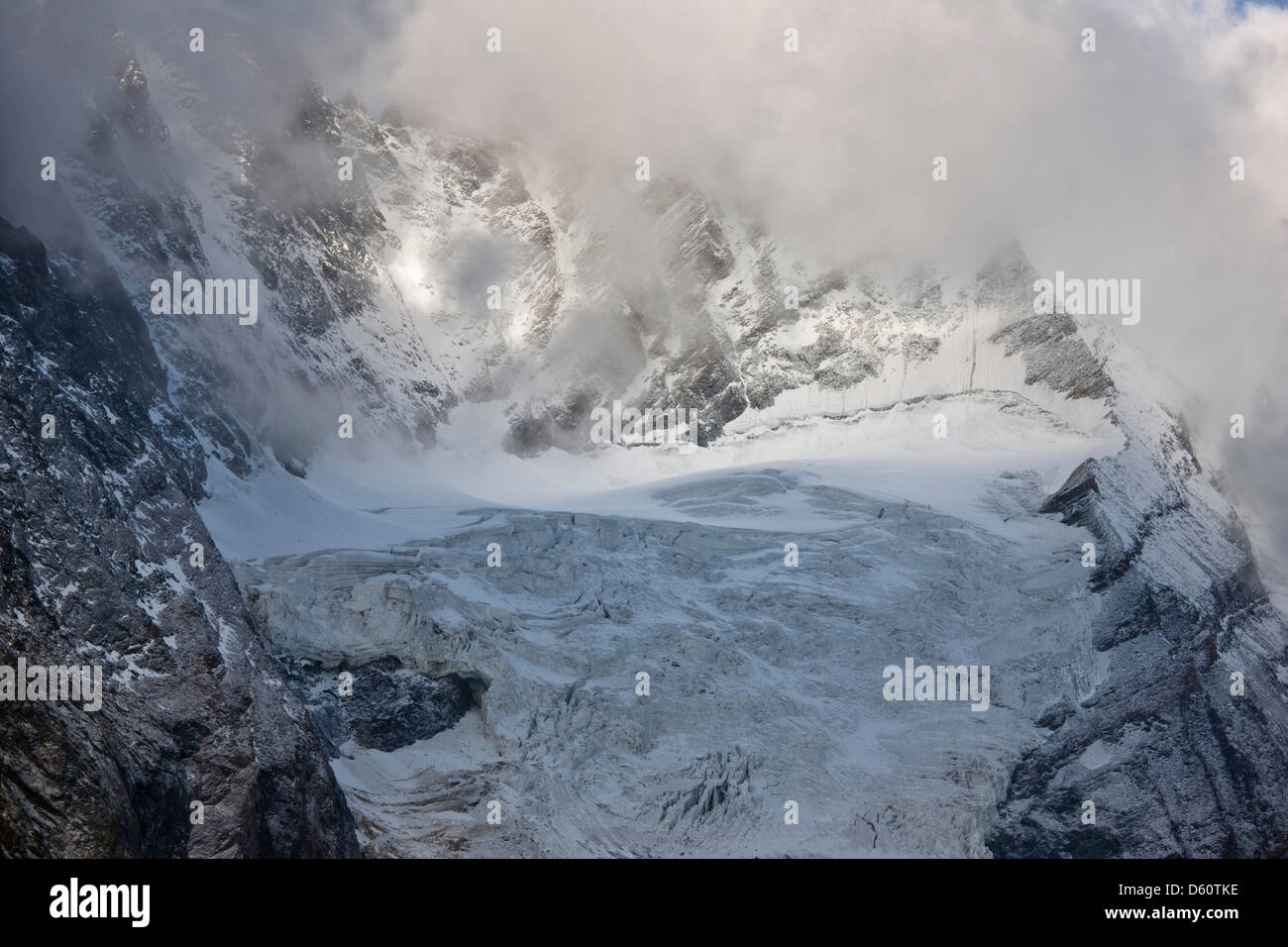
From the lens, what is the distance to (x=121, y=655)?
46.2 metres

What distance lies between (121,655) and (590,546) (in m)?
40.5

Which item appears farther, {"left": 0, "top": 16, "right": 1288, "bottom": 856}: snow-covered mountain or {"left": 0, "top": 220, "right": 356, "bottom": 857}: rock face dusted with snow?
{"left": 0, "top": 16, "right": 1288, "bottom": 856}: snow-covered mountain

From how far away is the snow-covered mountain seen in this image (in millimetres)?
57844

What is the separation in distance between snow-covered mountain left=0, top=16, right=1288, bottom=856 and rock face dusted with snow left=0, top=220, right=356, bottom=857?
19cm

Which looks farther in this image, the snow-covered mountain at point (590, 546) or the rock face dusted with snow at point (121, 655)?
the snow-covered mountain at point (590, 546)

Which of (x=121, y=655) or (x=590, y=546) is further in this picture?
(x=590, y=546)

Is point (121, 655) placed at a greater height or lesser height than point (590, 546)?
lesser

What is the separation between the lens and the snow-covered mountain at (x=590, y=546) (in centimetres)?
5784

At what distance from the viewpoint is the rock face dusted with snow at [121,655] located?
37938 mm

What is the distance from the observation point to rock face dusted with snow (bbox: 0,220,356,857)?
37.9 meters

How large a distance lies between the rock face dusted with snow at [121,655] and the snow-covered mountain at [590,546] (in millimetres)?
194
